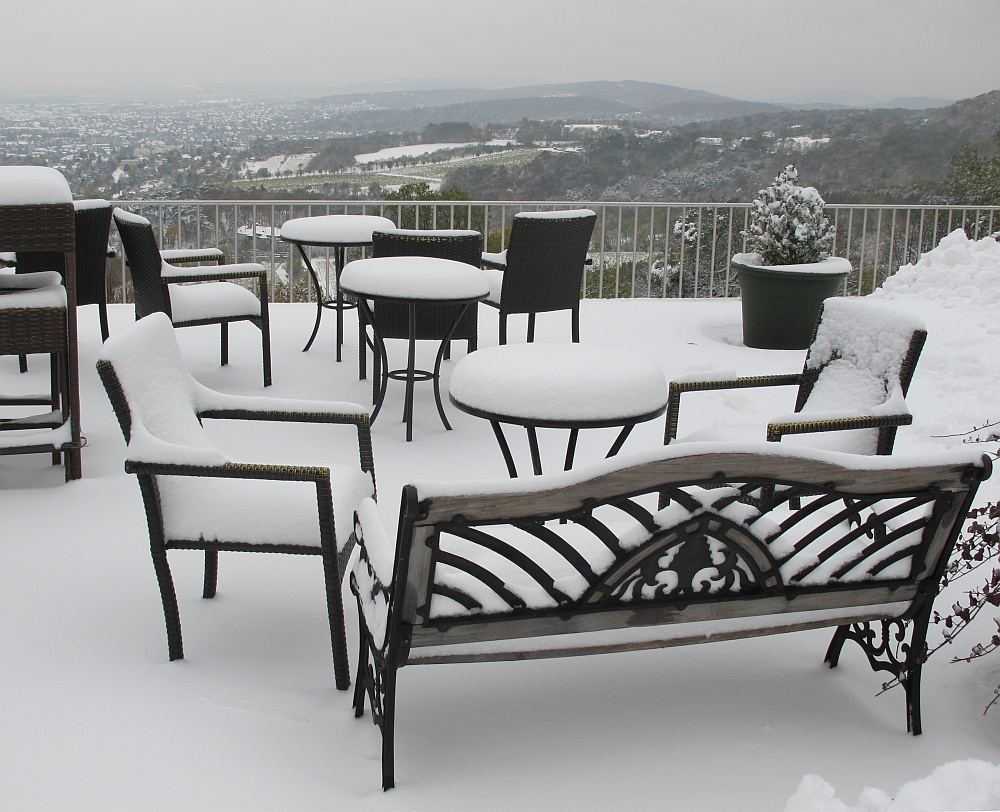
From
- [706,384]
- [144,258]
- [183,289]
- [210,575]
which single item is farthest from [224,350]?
[706,384]

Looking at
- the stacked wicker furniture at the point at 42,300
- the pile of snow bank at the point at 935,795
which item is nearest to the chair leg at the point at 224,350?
the stacked wicker furniture at the point at 42,300

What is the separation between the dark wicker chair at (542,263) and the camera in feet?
17.4

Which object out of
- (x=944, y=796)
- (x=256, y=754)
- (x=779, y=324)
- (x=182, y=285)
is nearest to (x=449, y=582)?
(x=256, y=754)

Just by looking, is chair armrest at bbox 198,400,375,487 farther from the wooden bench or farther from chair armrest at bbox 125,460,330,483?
the wooden bench

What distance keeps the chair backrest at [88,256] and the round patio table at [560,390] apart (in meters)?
3.15

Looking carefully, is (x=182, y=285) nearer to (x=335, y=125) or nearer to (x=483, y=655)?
(x=483, y=655)

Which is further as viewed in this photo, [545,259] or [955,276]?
[955,276]

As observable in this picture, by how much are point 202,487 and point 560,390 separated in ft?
3.35

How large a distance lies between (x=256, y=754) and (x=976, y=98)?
71.0 ft

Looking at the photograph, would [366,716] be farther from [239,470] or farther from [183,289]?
[183,289]

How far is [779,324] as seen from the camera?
6375 mm

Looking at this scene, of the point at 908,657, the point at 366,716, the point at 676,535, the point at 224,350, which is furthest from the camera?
the point at 224,350

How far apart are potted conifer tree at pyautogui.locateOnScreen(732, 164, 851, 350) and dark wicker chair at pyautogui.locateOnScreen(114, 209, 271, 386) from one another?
317 cm

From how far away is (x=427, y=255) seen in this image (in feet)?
16.4
